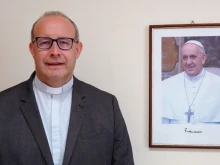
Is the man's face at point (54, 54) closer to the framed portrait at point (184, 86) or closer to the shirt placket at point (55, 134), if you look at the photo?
the shirt placket at point (55, 134)

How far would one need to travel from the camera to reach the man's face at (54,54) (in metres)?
1.24

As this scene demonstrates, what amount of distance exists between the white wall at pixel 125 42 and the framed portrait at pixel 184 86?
4 cm

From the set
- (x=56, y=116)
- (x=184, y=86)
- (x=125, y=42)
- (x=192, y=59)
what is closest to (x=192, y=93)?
(x=184, y=86)

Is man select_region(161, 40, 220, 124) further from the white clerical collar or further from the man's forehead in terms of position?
the man's forehead

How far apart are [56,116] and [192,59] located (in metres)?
0.70

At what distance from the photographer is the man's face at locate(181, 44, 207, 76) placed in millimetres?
Answer: 1489

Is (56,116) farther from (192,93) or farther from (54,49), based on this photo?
(192,93)

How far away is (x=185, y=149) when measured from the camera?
1.52 metres

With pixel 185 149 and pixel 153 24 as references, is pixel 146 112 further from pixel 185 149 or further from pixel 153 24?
pixel 153 24

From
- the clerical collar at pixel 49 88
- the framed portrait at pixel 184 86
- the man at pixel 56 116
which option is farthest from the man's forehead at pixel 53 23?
the framed portrait at pixel 184 86

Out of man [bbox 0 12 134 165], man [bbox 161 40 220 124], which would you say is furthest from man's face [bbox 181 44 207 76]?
man [bbox 0 12 134 165]

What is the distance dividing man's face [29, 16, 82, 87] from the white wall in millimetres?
289

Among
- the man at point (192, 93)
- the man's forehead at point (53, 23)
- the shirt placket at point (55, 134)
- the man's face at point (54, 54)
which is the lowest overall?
the shirt placket at point (55, 134)

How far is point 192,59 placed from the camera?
4.91 ft
